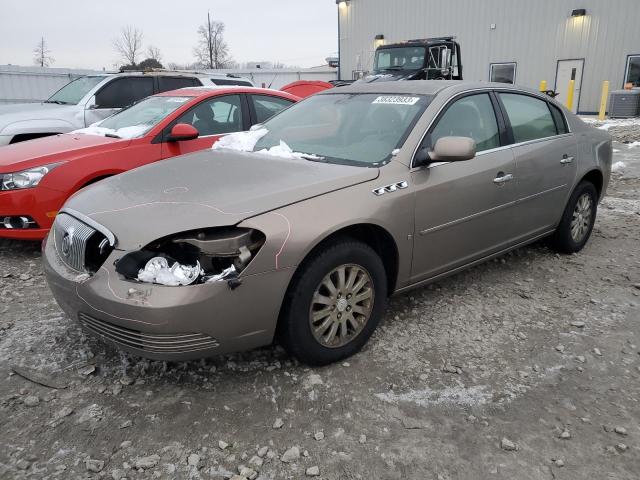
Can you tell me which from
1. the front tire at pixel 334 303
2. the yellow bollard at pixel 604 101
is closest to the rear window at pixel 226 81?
the front tire at pixel 334 303

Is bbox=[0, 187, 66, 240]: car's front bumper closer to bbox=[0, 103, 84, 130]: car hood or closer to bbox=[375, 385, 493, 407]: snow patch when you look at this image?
bbox=[0, 103, 84, 130]: car hood

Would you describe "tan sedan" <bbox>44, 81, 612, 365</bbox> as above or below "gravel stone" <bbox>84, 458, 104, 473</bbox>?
above

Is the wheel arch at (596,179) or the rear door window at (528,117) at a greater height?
the rear door window at (528,117)

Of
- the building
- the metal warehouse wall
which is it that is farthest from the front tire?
the metal warehouse wall

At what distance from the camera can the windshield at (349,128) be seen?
3295 mm

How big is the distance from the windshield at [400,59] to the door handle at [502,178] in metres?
9.89

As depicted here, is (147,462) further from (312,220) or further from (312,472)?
(312,220)

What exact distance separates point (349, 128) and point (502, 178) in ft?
3.80

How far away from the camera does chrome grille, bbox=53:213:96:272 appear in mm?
2691

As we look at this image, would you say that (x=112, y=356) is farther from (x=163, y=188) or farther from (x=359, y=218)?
(x=359, y=218)

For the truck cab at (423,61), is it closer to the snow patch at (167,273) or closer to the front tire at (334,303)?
the front tire at (334,303)

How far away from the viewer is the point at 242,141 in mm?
3889

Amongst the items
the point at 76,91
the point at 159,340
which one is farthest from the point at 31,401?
the point at 76,91

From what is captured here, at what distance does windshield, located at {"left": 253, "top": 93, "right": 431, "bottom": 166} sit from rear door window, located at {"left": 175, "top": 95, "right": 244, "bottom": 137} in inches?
68.8
